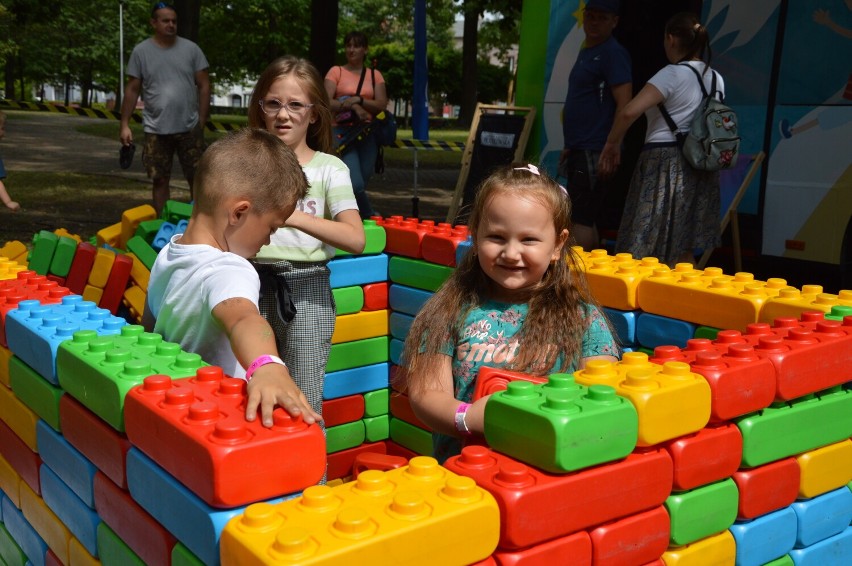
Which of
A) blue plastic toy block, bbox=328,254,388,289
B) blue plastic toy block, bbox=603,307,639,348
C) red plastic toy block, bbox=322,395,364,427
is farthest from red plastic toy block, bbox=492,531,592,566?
red plastic toy block, bbox=322,395,364,427

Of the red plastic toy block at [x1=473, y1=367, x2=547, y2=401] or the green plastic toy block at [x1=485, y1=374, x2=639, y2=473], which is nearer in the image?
the green plastic toy block at [x1=485, y1=374, x2=639, y2=473]

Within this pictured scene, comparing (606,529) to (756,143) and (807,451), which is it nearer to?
(807,451)

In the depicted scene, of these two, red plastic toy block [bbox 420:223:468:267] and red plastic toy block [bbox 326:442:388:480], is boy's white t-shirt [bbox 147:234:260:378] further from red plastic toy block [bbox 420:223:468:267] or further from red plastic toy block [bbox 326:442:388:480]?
red plastic toy block [bbox 326:442:388:480]

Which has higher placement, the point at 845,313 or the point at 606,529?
the point at 845,313

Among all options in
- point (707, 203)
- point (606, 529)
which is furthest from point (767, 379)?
point (707, 203)

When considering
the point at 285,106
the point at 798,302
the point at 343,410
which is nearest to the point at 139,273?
the point at 343,410

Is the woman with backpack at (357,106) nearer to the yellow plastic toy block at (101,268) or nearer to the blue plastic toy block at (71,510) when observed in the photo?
the yellow plastic toy block at (101,268)

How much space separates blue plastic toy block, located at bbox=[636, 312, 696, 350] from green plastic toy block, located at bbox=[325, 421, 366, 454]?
6.34 feet

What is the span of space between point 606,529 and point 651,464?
0.15 meters

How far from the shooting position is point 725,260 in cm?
721

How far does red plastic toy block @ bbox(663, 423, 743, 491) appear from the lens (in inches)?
67.6

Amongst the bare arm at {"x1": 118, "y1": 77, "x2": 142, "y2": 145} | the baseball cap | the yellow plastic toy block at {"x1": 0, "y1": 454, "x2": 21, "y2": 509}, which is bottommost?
the yellow plastic toy block at {"x1": 0, "y1": 454, "x2": 21, "y2": 509}

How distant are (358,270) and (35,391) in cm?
233

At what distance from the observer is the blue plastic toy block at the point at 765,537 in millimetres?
1911
